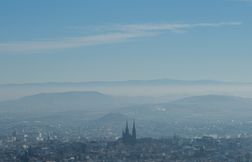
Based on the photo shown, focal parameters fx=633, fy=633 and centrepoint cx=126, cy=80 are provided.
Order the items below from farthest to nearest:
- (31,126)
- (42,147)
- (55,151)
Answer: (31,126)
(42,147)
(55,151)

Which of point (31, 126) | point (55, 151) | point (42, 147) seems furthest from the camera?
point (31, 126)

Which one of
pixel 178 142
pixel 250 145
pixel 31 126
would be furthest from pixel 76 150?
pixel 31 126

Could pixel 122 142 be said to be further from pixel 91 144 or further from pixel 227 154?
pixel 227 154

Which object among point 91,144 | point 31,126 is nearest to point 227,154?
point 91,144

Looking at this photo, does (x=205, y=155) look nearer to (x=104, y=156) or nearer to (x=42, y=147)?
(x=104, y=156)

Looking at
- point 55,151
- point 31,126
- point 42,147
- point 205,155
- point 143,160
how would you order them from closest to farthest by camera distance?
point 143,160, point 205,155, point 55,151, point 42,147, point 31,126

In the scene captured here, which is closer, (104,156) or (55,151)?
(104,156)

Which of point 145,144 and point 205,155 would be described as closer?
point 205,155

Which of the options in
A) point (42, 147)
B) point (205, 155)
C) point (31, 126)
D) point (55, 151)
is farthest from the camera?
point (31, 126)
